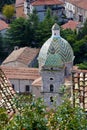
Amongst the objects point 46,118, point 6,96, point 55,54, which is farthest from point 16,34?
point 46,118

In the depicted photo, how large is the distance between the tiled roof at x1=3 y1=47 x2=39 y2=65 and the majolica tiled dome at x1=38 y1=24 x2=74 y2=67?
15.8ft

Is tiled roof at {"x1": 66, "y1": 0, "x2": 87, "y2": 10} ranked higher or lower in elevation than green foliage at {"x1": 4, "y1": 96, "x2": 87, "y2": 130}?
lower

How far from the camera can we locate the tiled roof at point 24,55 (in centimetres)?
3152

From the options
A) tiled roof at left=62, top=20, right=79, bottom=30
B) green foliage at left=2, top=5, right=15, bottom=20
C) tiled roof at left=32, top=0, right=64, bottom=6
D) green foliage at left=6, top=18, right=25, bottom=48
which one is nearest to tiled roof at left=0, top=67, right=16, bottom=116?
green foliage at left=6, top=18, right=25, bottom=48

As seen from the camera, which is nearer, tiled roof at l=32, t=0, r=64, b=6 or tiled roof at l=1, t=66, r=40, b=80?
tiled roof at l=1, t=66, r=40, b=80

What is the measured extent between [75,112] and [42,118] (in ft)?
1.19

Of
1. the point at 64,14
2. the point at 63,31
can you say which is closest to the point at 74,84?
the point at 63,31

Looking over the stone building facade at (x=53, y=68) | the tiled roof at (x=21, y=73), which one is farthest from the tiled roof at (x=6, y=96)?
the tiled roof at (x=21, y=73)

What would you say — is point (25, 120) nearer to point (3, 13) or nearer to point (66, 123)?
point (66, 123)

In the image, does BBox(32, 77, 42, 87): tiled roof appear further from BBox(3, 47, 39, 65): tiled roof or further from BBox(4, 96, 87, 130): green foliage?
BBox(4, 96, 87, 130): green foliage

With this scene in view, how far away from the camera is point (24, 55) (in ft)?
106

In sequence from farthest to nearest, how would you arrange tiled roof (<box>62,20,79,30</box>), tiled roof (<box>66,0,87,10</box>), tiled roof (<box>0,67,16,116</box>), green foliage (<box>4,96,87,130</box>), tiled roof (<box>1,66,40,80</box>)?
tiled roof (<box>66,0,87,10</box>), tiled roof (<box>62,20,79,30</box>), tiled roof (<box>1,66,40,80</box>), tiled roof (<box>0,67,16,116</box>), green foliage (<box>4,96,87,130</box>)

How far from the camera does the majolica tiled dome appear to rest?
25.7 m

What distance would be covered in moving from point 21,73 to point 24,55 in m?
4.39
